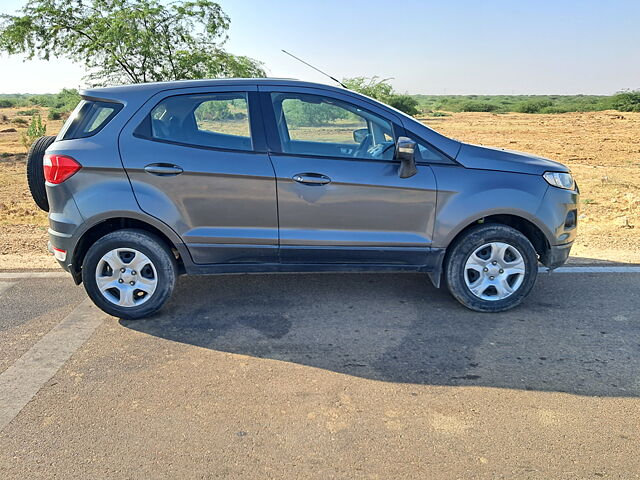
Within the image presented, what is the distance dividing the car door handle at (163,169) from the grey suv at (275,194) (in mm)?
15

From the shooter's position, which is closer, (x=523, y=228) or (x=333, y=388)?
(x=333, y=388)

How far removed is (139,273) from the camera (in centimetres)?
435

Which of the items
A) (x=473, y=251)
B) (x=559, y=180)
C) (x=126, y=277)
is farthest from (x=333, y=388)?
(x=559, y=180)

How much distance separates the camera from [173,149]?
13.8 ft

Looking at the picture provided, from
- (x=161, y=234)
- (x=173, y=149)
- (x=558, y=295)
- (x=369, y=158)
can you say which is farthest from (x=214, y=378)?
(x=558, y=295)

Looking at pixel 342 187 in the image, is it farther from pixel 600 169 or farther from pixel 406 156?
pixel 600 169

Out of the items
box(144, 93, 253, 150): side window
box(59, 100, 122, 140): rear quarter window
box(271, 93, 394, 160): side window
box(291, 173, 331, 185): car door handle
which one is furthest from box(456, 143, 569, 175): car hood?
box(59, 100, 122, 140): rear quarter window

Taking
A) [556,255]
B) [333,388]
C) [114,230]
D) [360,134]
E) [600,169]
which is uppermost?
[360,134]

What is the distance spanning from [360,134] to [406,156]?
1.59ft

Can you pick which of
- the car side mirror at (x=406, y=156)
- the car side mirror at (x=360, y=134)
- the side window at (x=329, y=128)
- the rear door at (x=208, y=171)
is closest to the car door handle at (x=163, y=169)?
the rear door at (x=208, y=171)

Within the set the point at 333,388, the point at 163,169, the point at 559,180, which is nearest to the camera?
the point at 333,388

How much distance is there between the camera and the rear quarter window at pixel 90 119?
13.8ft

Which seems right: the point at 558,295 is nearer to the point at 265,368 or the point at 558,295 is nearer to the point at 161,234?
→ the point at 265,368

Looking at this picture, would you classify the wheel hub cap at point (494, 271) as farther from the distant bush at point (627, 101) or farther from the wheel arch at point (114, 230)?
the distant bush at point (627, 101)
